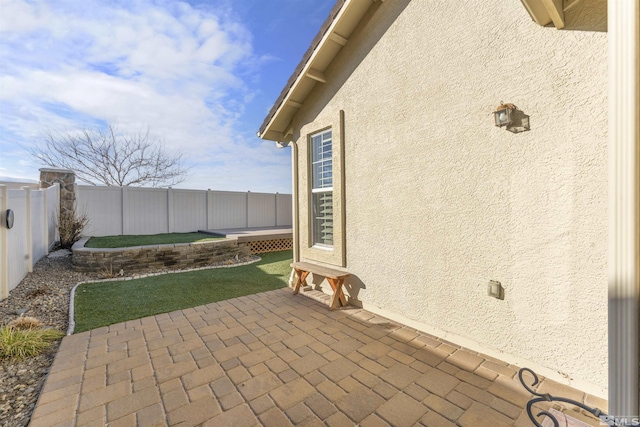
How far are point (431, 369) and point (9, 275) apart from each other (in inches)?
341

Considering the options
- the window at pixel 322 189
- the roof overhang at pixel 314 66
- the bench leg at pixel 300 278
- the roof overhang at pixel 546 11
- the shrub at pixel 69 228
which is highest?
the roof overhang at pixel 314 66

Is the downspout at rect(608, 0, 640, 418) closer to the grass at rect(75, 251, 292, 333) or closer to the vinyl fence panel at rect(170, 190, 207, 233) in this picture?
the grass at rect(75, 251, 292, 333)

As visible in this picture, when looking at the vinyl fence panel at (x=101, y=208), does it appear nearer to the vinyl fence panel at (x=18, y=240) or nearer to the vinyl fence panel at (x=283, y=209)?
the vinyl fence panel at (x=18, y=240)

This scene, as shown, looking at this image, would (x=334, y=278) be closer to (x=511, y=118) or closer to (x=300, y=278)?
(x=300, y=278)

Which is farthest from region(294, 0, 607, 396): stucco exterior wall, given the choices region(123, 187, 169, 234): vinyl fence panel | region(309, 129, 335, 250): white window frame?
region(123, 187, 169, 234): vinyl fence panel

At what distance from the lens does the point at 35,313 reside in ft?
17.0

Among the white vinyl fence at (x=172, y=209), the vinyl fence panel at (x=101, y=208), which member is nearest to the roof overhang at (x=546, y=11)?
the white vinyl fence at (x=172, y=209)

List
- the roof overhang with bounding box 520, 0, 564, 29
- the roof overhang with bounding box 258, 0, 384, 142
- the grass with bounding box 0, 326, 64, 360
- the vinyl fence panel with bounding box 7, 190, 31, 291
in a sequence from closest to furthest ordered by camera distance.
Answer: the roof overhang with bounding box 520, 0, 564, 29 < the grass with bounding box 0, 326, 64, 360 < the roof overhang with bounding box 258, 0, 384, 142 < the vinyl fence panel with bounding box 7, 190, 31, 291

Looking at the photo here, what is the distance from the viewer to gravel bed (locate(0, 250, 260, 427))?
2869 millimetres

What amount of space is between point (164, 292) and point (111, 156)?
18860 millimetres

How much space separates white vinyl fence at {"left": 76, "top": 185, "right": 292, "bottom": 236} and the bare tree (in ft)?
27.9

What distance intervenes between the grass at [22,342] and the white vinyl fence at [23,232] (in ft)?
7.96

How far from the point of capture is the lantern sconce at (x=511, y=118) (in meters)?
3.26

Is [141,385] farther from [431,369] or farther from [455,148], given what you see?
[455,148]
